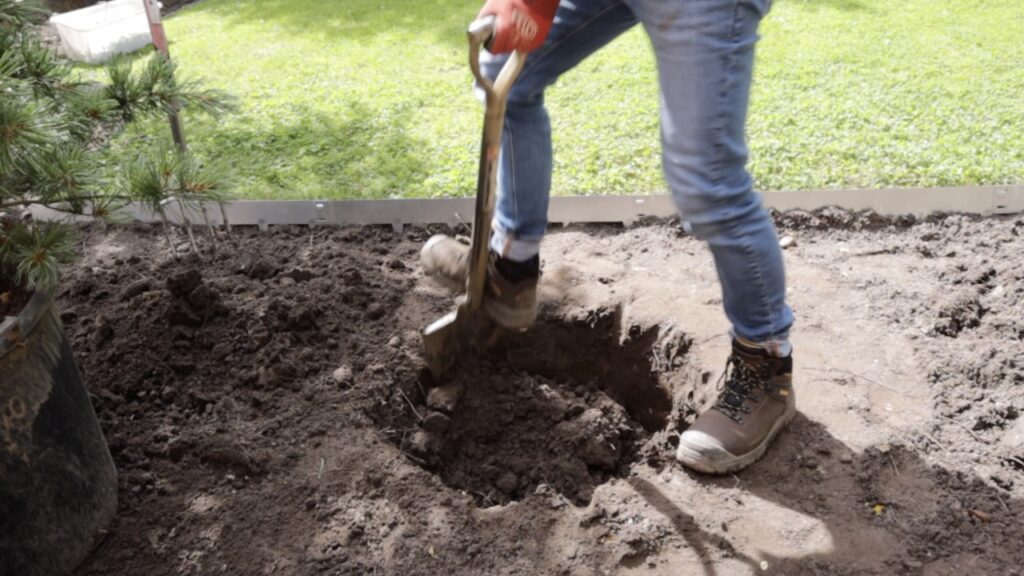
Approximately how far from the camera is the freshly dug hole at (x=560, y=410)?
2.71 m

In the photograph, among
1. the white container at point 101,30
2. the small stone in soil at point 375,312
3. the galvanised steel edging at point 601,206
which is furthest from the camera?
the white container at point 101,30

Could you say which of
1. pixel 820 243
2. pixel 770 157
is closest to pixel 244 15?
pixel 770 157

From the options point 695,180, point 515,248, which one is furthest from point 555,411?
point 695,180

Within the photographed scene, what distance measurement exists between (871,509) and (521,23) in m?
1.52

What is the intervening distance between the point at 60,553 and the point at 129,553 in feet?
0.52

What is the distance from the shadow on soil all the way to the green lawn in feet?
5.81

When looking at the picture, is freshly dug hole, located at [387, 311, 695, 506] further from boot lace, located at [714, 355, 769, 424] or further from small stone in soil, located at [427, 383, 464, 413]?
boot lace, located at [714, 355, 769, 424]

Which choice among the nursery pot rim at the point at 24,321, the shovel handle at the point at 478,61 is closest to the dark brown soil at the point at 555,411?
the nursery pot rim at the point at 24,321

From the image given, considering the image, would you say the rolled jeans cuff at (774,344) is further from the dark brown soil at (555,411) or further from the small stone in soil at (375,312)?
the small stone in soil at (375,312)

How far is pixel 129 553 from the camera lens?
88.4 inches

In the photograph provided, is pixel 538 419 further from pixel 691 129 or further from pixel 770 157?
pixel 770 157

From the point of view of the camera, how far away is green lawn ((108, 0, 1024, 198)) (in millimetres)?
4168

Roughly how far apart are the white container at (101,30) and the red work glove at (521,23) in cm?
503

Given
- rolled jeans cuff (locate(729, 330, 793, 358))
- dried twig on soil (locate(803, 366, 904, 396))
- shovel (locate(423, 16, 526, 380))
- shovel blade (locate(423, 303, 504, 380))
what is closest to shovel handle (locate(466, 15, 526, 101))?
shovel (locate(423, 16, 526, 380))
